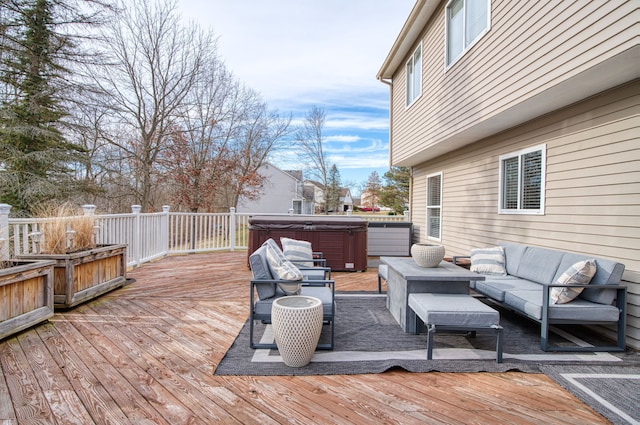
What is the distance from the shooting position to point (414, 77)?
744 cm

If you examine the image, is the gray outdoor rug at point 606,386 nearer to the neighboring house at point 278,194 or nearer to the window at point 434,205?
the window at point 434,205

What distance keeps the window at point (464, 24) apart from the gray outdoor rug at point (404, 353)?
3835 mm

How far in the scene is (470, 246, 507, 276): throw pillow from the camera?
14.8 ft

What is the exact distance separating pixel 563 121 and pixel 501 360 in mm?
2917

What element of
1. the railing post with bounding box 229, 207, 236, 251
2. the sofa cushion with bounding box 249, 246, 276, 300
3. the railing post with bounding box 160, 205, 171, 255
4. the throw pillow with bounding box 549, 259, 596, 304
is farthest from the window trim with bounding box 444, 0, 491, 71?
the railing post with bounding box 160, 205, 171, 255

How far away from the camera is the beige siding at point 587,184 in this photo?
308cm

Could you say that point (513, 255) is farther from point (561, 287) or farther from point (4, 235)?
point (4, 235)

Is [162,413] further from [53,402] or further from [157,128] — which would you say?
[157,128]

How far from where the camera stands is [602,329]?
11.1 feet

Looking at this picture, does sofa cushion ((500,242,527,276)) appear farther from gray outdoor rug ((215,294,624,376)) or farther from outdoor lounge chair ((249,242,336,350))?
outdoor lounge chair ((249,242,336,350))

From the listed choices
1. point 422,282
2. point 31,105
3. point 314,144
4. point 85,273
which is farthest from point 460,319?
point 314,144

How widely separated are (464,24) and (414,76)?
2.33 m

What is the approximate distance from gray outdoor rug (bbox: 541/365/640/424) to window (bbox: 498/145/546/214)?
216 cm

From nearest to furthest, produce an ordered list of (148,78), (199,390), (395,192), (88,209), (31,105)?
1. (199,390)
2. (88,209)
3. (31,105)
4. (148,78)
5. (395,192)
